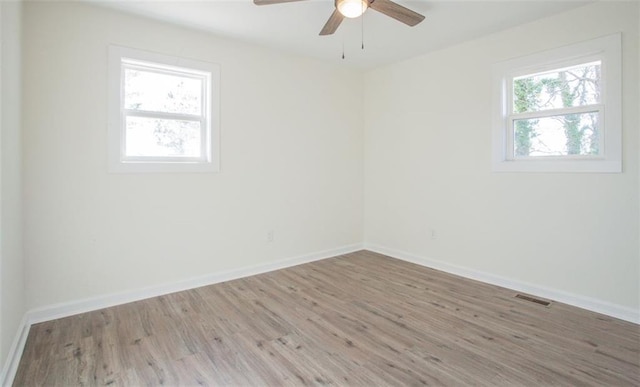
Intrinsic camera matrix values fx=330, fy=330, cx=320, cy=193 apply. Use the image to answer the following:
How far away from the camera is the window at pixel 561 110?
8.70 ft

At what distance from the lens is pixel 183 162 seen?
3242 mm

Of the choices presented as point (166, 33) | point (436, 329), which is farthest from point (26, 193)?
point (436, 329)

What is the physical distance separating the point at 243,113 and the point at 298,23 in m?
1.08

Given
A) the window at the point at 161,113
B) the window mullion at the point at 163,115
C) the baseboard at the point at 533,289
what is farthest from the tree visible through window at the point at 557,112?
the window mullion at the point at 163,115

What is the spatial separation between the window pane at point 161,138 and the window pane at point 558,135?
3.24 meters

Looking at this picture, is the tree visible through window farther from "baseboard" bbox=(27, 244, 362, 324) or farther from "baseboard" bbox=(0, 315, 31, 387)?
"baseboard" bbox=(0, 315, 31, 387)

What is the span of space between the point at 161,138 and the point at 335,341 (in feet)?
7.94

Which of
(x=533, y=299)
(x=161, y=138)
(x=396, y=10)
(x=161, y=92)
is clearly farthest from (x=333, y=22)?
(x=533, y=299)

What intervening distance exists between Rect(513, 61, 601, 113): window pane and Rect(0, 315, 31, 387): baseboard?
14.2 feet

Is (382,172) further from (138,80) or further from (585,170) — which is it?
(138,80)

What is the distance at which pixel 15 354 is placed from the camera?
1994mm

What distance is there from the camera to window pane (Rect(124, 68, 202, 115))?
300 cm

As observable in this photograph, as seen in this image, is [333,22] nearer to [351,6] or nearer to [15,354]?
[351,6]

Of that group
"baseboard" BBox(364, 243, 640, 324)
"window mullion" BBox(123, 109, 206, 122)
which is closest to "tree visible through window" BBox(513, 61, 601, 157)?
"baseboard" BBox(364, 243, 640, 324)
